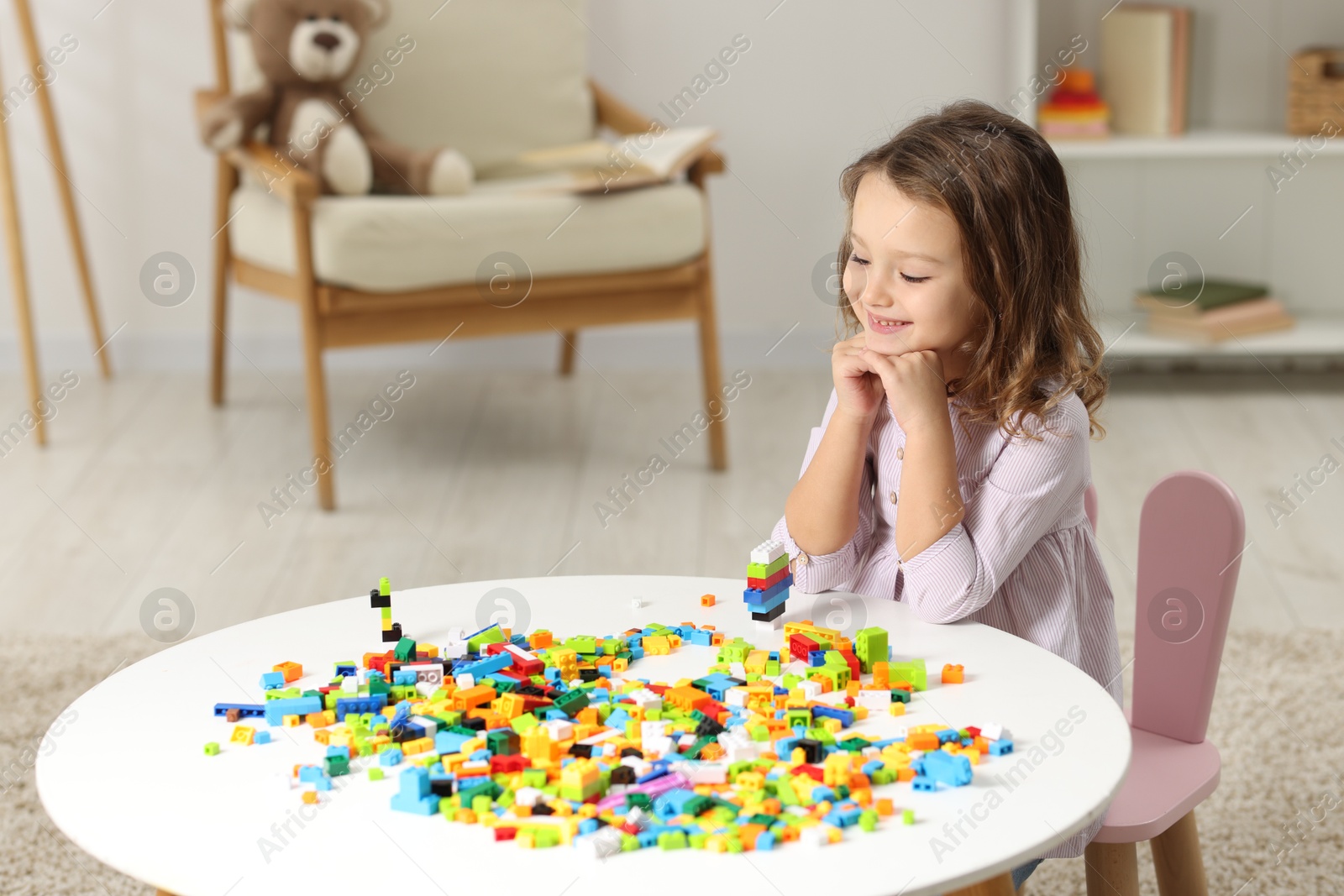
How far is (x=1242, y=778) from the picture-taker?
159cm

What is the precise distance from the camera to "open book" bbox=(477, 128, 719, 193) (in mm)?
2494

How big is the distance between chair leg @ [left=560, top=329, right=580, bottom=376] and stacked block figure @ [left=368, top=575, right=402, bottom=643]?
7.42 feet

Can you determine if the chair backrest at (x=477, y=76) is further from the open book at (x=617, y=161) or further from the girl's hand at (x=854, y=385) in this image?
the girl's hand at (x=854, y=385)

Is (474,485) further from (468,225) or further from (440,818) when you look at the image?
(440,818)

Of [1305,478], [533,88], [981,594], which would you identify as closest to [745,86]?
[533,88]

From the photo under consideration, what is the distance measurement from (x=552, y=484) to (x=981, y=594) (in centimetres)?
163

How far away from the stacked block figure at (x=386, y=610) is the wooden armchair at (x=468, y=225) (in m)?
1.40

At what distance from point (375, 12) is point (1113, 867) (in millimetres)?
2240

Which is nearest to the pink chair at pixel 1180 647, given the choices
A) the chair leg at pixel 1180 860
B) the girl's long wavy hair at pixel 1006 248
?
the chair leg at pixel 1180 860

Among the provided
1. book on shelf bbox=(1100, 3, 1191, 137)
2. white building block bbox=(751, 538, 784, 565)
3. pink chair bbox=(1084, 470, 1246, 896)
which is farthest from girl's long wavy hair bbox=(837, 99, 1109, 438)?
book on shelf bbox=(1100, 3, 1191, 137)

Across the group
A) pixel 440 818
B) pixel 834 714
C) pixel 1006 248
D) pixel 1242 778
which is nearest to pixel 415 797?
pixel 440 818

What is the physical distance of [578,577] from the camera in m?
1.15

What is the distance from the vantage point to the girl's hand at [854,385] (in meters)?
1.11

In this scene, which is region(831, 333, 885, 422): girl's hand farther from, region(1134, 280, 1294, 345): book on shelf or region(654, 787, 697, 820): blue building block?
region(1134, 280, 1294, 345): book on shelf
